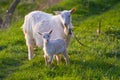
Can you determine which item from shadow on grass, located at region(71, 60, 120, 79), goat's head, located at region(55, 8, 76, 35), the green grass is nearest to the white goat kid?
the green grass

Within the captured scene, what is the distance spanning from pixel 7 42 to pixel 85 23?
504 cm

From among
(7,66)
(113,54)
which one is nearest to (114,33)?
(113,54)

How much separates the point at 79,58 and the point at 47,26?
133 centimetres

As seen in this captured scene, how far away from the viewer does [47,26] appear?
41.5 feet

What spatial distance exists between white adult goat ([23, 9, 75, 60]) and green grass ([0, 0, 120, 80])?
0.57 m

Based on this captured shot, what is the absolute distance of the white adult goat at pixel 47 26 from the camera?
1193 cm

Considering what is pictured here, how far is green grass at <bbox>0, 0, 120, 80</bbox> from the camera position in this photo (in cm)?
1099

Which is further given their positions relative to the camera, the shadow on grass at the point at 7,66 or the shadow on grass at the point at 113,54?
the shadow on grass at the point at 113,54

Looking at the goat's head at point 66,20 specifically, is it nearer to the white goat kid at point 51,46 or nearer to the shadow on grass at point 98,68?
the white goat kid at point 51,46

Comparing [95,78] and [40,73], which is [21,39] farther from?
[95,78]

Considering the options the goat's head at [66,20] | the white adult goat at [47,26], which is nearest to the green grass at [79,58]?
the white adult goat at [47,26]

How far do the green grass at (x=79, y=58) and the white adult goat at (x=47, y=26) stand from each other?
0.57 metres

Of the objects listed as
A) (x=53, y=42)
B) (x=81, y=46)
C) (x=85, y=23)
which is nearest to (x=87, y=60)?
(x=53, y=42)

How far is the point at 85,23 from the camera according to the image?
2027 cm
